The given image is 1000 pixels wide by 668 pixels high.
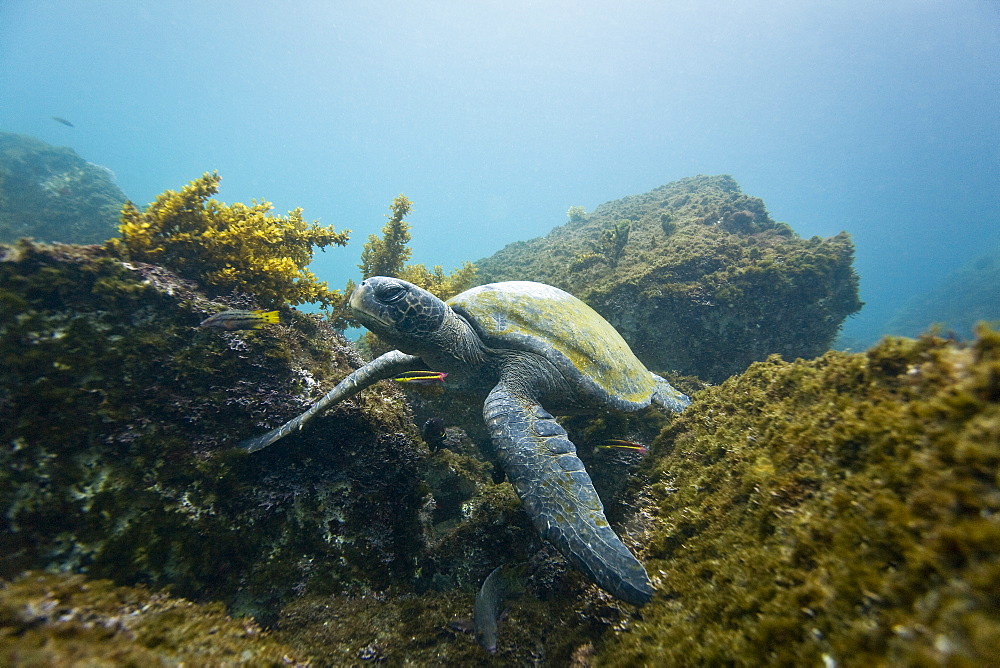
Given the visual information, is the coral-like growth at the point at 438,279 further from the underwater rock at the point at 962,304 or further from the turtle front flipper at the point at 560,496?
the underwater rock at the point at 962,304

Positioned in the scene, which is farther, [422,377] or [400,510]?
[422,377]

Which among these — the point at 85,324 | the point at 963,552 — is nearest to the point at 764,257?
the point at 963,552

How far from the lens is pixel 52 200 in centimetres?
1480

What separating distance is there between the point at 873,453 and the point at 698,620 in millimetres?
936

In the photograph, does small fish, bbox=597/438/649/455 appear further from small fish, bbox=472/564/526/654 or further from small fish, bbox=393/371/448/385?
small fish, bbox=393/371/448/385

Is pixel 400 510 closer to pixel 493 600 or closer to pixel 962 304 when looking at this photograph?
pixel 493 600

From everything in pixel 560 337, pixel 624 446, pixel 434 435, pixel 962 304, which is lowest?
pixel 624 446

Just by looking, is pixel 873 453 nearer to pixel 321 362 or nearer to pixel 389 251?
pixel 321 362

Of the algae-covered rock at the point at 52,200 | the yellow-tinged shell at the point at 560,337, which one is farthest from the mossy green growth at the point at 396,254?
the algae-covered rock at the point at 52,200

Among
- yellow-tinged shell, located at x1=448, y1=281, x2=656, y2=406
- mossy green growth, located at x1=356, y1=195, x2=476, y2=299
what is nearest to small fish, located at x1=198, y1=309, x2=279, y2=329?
yellow-tinged shell, located at x1=448, y1=281, x2=656, y2=406

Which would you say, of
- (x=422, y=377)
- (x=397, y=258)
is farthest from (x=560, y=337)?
(x=397, y=258)

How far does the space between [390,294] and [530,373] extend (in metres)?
1.69

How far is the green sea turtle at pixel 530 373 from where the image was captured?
2393 millimetres

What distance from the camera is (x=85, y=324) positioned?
7.89 ft
